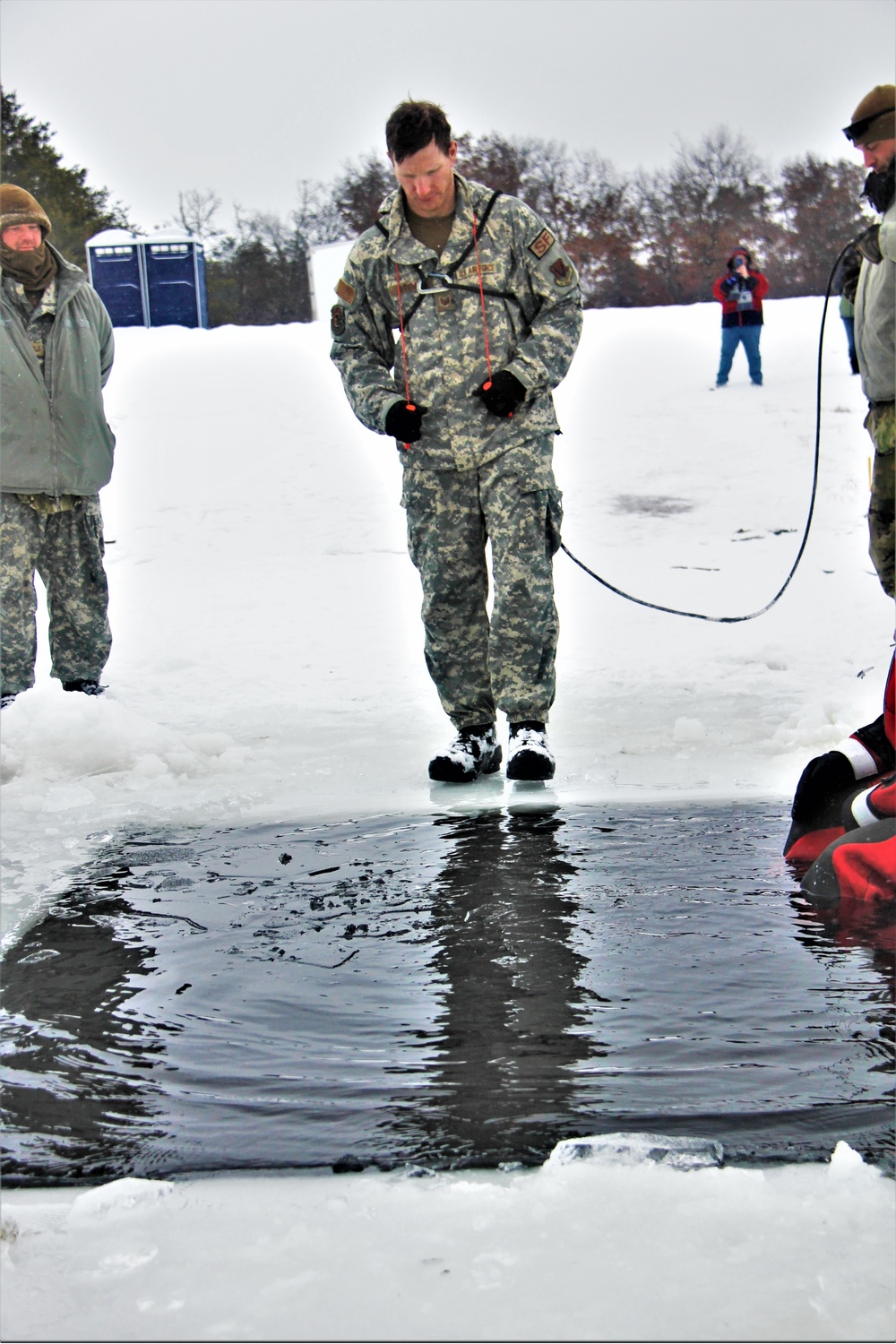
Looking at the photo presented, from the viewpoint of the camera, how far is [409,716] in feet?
15.1

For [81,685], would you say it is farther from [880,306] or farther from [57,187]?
[57,187]

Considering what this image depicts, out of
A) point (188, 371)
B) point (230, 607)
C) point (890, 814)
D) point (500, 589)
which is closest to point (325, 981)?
point (890, 814)

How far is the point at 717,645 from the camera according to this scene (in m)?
5.57

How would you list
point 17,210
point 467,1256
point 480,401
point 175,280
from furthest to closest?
point 175,280, point 17,210, point 480,401, point 467,1256

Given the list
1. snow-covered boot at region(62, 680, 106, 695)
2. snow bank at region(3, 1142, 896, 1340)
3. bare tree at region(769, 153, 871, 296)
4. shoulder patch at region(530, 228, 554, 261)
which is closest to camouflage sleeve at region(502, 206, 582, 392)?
shoulder patch at region(530, 228, 554, 261)

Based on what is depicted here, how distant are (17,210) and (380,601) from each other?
285 cm

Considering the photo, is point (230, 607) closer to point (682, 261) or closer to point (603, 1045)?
point (603, 1045)

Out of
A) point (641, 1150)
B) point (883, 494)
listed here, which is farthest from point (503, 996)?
point (883, 494)

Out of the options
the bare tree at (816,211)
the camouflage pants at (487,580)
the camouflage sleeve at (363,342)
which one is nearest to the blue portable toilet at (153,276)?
the bare tree at (816,211)

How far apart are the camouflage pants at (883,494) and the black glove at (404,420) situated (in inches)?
53.5

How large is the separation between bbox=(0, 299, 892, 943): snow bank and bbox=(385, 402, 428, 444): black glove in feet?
3.05

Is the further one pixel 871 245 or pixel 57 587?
pixel 57 587

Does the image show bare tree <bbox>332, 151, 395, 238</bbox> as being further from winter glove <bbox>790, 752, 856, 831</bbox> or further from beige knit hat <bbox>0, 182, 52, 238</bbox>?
winter glove <bbox>790, 752, 856, 831</bbox>

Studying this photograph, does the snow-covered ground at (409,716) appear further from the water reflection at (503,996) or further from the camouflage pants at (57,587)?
the camouflage pants at (57,587)
